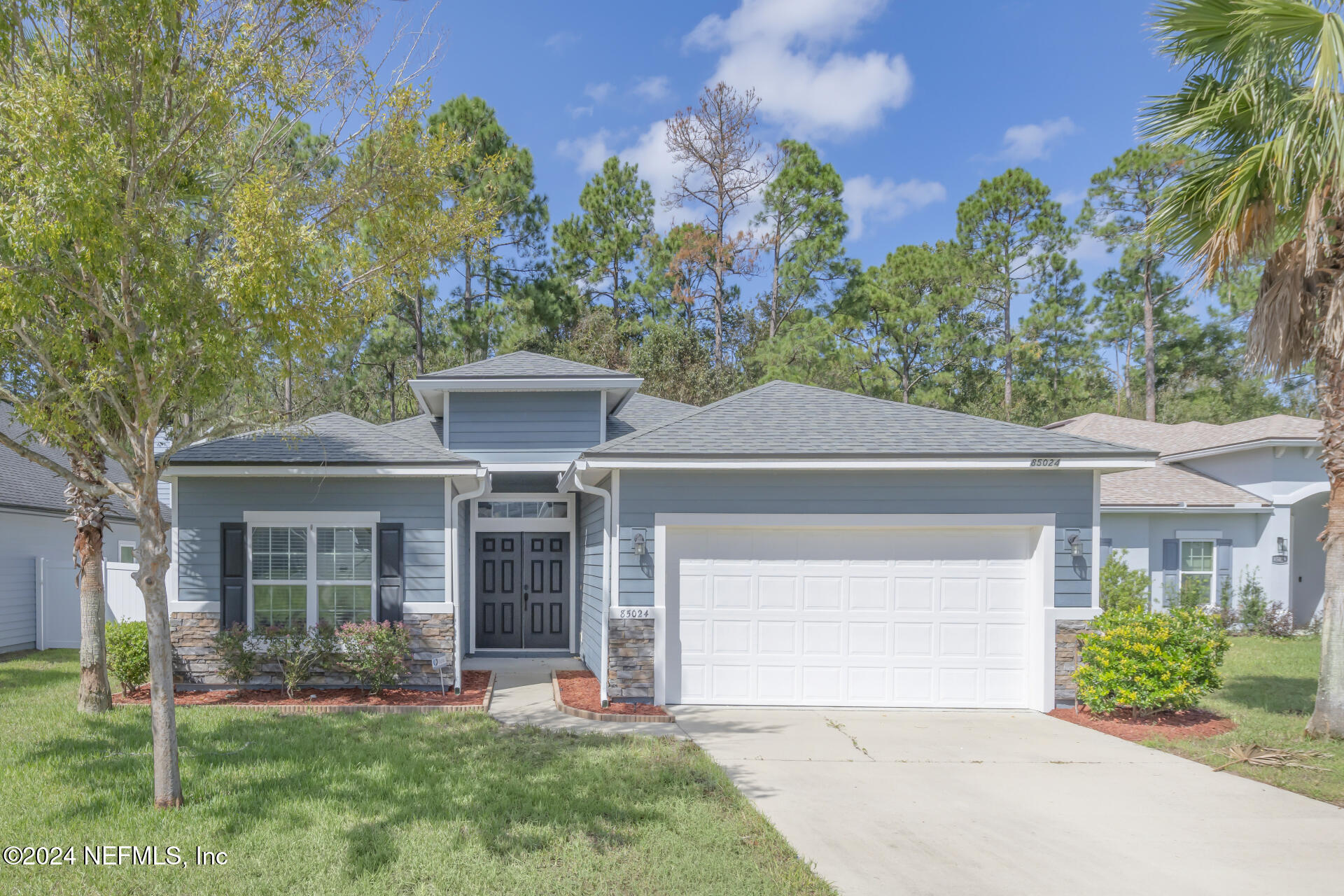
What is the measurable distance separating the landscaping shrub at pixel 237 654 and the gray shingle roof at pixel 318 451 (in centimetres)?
190

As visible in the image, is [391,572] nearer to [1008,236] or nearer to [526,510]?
[526,510]

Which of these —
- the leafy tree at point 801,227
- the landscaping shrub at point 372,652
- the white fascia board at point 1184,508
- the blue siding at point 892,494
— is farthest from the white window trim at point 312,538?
the leafy tree at point 801,227

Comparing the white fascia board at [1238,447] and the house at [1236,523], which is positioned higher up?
the white fascia board at [1238,447]

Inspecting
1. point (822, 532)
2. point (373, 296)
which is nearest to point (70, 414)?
point (373, 296)

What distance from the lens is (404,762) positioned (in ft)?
19.8

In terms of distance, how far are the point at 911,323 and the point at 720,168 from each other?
737cm

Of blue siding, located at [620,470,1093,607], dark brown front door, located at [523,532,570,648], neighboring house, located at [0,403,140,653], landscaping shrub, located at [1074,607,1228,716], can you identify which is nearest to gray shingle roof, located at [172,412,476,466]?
blue siding, located at [620,470,1093,607]

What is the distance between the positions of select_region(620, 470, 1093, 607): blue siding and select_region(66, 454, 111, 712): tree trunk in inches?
206

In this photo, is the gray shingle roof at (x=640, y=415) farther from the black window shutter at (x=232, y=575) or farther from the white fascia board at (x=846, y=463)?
the black window shutter at (x=232, y=575)

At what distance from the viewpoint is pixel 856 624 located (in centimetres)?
856

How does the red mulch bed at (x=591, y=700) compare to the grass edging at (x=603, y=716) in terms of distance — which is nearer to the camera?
the grass edging at (x=603, y=716)

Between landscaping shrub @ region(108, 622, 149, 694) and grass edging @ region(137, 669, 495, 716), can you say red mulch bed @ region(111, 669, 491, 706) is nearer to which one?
grass edging @ region(137, 669, 495, 716)

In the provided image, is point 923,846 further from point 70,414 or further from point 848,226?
point 848,226

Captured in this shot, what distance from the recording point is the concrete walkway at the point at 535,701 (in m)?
7.45
